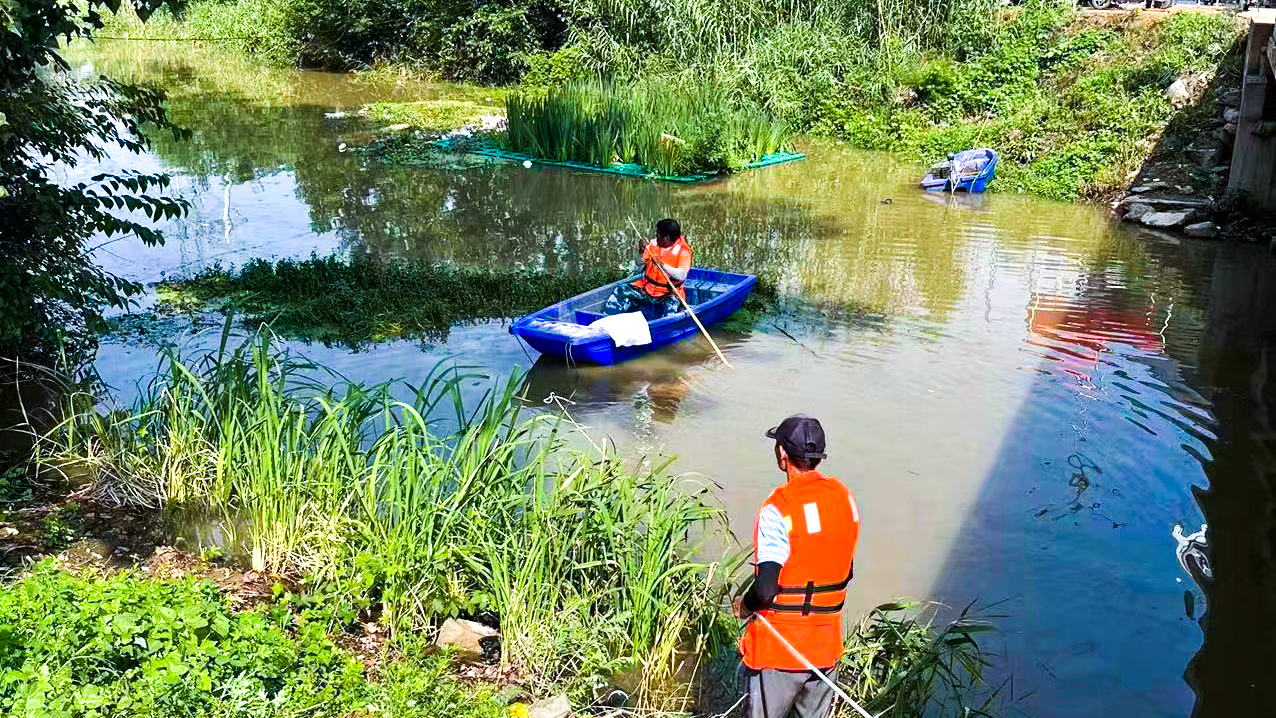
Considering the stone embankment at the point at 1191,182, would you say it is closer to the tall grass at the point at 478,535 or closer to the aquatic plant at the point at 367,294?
the aquatic plant at the point at 367,294

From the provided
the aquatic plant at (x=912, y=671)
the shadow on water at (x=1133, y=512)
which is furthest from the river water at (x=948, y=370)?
the aquatic plant at (x=912, y=671)

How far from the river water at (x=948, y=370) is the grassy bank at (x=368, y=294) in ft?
1.57

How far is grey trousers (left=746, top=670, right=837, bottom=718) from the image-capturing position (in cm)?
415

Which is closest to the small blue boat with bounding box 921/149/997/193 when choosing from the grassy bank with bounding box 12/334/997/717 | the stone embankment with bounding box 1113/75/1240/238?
the stone embankment with bounding box 1113/75/1240/238

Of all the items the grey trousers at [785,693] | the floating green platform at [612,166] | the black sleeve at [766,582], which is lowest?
the grey trousers at [785,693]

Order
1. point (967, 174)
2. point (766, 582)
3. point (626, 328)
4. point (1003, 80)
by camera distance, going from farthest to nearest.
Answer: point (1003, 80), point (967, 174), point (626, 328), point (766, 582)

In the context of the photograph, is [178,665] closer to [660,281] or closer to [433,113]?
[660,281]

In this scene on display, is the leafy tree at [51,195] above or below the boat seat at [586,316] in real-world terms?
above

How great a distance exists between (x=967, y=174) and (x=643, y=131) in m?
5.81

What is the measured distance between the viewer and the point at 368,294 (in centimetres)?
1143

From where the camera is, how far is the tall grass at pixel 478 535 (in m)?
5.08

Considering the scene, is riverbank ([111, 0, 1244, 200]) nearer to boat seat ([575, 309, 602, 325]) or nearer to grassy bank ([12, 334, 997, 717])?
boat seat ([575, 309, 602, 325])

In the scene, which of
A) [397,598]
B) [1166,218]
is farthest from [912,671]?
[1166,218]

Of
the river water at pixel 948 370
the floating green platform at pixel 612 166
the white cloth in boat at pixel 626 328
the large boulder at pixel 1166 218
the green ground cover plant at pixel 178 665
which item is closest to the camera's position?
the green ground cover plant at pixel 178 665
